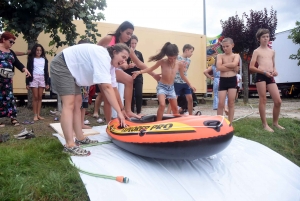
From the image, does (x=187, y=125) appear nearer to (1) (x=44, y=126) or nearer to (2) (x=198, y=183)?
(2) (x=198, y=183)

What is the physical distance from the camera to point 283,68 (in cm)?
1602

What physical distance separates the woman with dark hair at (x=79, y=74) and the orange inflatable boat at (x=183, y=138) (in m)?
0.41

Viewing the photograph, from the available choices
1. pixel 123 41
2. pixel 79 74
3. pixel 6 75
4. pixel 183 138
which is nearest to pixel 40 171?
pixel 79 74

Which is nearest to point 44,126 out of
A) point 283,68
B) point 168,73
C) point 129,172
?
point 168,73

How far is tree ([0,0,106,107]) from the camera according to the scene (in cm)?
522

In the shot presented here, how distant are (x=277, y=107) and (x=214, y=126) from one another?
256 centimetres

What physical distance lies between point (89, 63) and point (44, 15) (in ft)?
10.1

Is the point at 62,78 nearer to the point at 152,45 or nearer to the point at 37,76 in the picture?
the point at 37,76

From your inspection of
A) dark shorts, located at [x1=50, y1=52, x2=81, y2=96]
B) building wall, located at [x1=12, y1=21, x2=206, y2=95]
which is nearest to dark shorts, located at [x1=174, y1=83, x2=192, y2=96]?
dark shorts, located at [x1=50, y1=52, x2=81, y2=96]

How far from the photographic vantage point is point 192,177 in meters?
2.62

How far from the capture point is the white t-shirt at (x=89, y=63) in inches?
109

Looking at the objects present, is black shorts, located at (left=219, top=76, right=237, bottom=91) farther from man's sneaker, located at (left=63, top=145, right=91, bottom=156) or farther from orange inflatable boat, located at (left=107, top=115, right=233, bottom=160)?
man's sneaker, located at (left=63, top=145, right=91, bottom=156)

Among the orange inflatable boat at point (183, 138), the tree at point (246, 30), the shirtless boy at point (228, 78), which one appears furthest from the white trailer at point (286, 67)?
the orange inflatable boat at point (183, 138)

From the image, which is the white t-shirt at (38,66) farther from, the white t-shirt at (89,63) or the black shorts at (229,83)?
the black shorts at (229,83)
